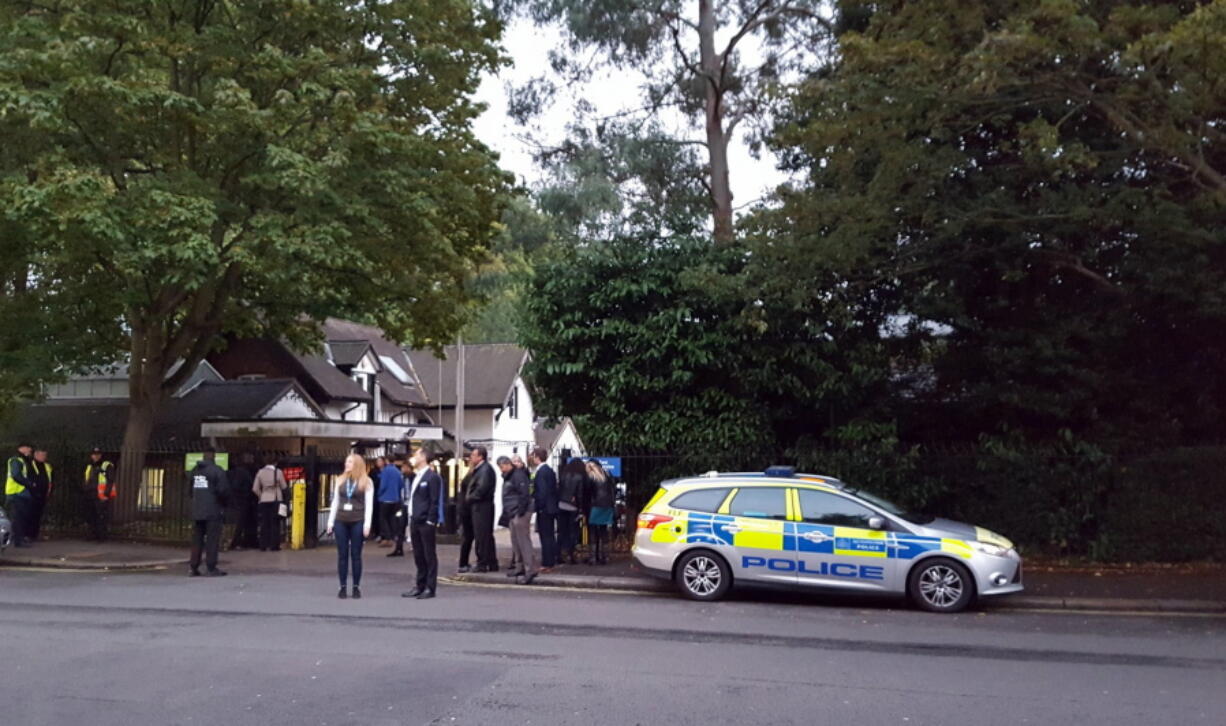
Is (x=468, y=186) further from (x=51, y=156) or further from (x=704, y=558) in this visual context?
(x=704, y=558)

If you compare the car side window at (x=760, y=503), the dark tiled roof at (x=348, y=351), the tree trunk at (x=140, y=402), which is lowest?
the car side window at (x=760, y=503)

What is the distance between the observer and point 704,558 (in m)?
13.4

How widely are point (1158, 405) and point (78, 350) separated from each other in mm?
19397

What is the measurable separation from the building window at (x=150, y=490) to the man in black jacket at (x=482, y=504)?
857cm

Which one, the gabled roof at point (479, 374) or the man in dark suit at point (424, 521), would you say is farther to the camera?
the gabled roof at point (479, 374)

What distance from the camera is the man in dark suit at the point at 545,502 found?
50.9 feet

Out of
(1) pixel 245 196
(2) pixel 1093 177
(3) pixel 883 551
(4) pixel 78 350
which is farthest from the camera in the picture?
(4) pixel 78 350

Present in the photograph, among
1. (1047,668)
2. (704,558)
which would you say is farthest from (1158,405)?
(1047,668)

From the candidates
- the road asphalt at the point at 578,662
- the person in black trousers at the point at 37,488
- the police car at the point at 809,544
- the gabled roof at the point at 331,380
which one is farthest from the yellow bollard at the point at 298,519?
the gabled roof at the point at 331,380

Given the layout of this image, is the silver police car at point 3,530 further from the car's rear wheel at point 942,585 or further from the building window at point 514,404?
the building window at point 514,404

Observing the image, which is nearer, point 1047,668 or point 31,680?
point 31,680

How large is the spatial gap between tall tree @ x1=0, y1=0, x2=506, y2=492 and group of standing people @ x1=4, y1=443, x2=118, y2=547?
1.03 metres

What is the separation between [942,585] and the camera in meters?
12.6

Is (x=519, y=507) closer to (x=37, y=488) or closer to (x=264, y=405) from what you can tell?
(x=37, y=488)
